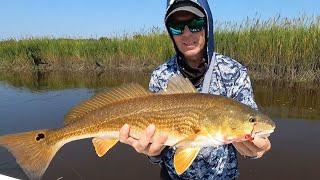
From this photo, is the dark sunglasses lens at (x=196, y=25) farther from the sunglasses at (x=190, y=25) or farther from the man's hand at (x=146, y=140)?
the man's hand at (x=146, y=140)

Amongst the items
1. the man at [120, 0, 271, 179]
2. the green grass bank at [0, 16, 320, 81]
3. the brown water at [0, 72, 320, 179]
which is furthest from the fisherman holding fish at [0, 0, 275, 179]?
the green grass bank at [0, 16, 320, 81]

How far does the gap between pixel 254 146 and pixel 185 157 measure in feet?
1.46

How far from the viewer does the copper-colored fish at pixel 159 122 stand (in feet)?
8.29

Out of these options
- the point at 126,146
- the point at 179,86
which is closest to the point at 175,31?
the point at 179,86

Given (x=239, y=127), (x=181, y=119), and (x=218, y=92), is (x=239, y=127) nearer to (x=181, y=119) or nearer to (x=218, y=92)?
(x=181, y=119)

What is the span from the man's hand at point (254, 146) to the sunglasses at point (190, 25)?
0.87 m

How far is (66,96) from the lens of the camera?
1398cm

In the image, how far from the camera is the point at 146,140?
8.77ft

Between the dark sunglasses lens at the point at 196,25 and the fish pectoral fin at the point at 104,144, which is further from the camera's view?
the dark sunglasses lens at the point at 196,25

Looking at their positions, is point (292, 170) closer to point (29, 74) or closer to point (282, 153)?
point (282, 153)

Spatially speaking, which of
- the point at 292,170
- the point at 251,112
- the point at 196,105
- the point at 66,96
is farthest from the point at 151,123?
the point at 66,96

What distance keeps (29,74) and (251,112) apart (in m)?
21.3

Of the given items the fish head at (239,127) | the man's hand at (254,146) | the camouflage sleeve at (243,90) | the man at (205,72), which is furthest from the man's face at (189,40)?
the man's hand at (254,146)

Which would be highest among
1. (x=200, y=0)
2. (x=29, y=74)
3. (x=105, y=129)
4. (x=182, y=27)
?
(x=200, y=0)
